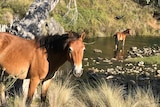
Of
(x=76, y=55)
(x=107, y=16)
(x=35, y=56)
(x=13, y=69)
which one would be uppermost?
(x=76, y=55)

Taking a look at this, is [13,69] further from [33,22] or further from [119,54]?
[119,54]

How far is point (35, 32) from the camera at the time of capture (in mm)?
9195

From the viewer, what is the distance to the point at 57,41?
7109mm

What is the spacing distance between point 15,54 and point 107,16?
2104cm

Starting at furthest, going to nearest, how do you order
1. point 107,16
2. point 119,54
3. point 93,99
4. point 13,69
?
point 107,16, point 119,54, point 93,99, point 13,69

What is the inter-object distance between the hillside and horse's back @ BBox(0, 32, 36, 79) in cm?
1515

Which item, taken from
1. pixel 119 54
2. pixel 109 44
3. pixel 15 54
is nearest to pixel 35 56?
pixel 15 54

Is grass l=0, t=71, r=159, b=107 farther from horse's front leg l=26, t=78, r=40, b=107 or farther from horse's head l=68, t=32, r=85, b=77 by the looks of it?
horse's head l=68, t=32, r=85, b=77

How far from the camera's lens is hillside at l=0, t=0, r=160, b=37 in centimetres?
2414

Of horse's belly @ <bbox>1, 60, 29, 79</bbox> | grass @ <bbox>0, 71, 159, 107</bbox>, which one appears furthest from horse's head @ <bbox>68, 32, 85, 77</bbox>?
horse's belly @ <bbox>1, 60, 29, 79</bbox>

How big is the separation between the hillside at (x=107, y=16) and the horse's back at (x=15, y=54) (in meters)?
15.1

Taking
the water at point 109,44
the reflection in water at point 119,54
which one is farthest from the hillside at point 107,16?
the reflection in water at point 119,54

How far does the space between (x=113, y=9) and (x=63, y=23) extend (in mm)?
7070

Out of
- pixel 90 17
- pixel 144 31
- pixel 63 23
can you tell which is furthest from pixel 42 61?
pixel 144 31
